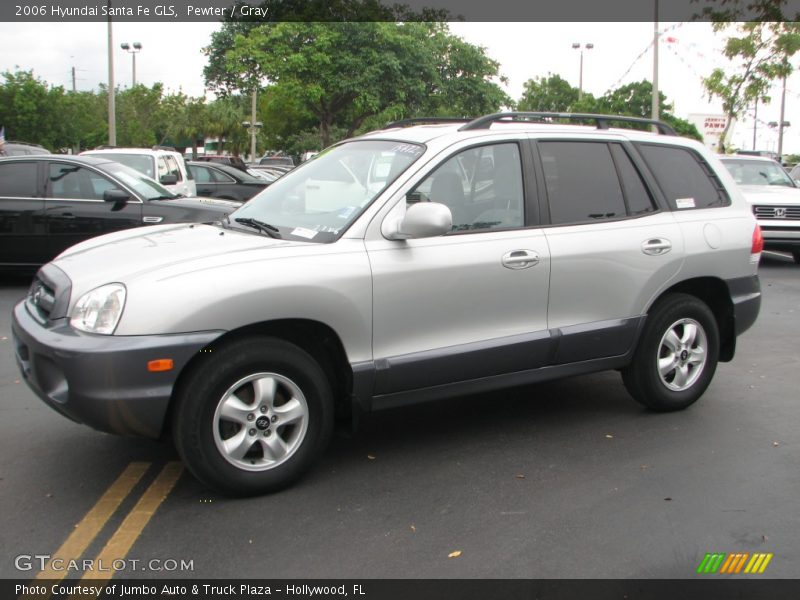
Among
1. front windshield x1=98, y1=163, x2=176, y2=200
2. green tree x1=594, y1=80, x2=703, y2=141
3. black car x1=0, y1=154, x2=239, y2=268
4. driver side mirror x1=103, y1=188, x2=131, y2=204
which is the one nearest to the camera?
driver side mirror x1=103, y1=188, x2=131, y2=204

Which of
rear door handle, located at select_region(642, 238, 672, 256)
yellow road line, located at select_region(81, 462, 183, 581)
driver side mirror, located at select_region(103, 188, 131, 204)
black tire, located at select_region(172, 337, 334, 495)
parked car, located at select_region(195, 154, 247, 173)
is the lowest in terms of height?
yellow road line, located at select_region(81, 462, 183, 581)

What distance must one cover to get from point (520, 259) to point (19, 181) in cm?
763

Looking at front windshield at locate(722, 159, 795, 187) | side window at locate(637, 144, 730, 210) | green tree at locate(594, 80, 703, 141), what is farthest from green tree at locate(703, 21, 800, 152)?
green tree at locate(594, 80, 703, 141)

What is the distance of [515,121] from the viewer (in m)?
5.34

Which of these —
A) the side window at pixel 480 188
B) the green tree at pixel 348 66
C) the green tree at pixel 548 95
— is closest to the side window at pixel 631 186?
the side window at pixel 480 188

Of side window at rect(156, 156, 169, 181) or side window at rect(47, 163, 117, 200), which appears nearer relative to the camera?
side window at rect(47, 163, 117, 200)

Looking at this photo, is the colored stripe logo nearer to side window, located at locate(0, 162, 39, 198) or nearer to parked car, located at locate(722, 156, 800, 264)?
side window, located at locate(0, 162, 39, 198)

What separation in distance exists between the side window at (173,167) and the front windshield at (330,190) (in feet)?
33.1

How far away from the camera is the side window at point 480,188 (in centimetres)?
450

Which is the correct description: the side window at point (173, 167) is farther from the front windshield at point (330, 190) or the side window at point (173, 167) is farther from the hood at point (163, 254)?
the hood at point (163, 254)

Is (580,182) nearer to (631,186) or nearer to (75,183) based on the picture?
(631,186)

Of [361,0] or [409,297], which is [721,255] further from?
[361,0]

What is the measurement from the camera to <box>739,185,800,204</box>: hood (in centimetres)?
1289

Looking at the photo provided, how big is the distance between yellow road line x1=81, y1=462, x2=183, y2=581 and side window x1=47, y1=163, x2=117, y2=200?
6.48 meters
